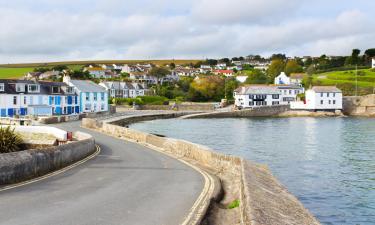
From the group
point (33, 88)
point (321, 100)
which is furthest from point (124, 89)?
point (33, 88)

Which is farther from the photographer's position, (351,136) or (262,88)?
(262,88)

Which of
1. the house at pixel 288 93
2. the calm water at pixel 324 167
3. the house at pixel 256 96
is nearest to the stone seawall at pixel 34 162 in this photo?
the calm water at pixel 324 167

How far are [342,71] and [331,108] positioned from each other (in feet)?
191

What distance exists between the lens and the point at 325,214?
20.8 m

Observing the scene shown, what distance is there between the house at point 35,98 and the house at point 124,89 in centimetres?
5849

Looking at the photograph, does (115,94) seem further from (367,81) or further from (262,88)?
(367,81)

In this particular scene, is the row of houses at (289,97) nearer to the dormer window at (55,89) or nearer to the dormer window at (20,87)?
the dormer window at (55,89)

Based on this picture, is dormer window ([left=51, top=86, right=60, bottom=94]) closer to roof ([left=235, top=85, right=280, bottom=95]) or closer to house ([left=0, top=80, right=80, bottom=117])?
house ([left=0, top=80, right=80, bottom=117])

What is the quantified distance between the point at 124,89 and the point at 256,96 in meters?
43.7

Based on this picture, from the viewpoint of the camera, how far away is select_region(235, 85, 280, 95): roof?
425 ft

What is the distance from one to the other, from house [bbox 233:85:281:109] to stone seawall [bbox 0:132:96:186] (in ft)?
344

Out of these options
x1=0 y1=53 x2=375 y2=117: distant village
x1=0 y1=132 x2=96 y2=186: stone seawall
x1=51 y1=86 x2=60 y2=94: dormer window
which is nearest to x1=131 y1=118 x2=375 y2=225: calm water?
x1=0 y1=132 x2=96 y2=186: stone seawall

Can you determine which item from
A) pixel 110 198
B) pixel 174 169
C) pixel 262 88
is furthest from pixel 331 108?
pixel 110 198

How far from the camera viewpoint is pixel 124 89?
147 m
